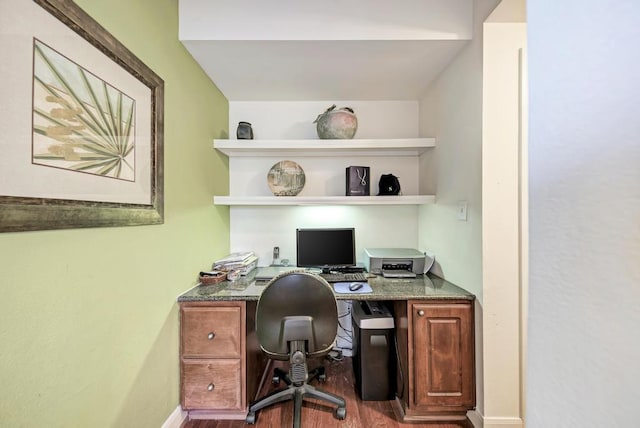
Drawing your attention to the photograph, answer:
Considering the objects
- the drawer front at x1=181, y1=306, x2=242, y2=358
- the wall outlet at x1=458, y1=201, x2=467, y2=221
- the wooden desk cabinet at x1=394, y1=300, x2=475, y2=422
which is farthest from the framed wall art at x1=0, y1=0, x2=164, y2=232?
the wall outlet at x1=458, y1=201, x2=467, y2=221

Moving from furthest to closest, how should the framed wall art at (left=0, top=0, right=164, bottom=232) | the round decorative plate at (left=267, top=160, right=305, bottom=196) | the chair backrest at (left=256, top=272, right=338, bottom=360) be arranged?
the round decorative plate at (left=267, top=160, right=305, bottom=196) → the chair backrest at (left=256, top=272, right=338, bottom=360) → the framed wall art at (left=0, top=0, right=164, bottom=232)

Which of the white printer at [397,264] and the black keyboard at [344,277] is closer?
the black keyboard at [344,277]

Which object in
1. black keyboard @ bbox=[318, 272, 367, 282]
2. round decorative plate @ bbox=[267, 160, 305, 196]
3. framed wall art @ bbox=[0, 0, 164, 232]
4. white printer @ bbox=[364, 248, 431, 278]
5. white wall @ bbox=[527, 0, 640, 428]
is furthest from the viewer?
round decorative plate @ bbox=[267, 160, 305, 196]

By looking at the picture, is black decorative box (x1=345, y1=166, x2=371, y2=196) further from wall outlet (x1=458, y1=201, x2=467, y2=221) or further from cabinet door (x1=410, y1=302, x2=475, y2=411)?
cabinet door (x1=410, y1=302, x2=475, y2=411)

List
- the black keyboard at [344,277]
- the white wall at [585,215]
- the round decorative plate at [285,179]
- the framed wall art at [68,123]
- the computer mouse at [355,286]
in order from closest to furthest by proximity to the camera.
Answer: the white wall at [585,215] → the framed wall art at [68,123] → the computer mouse at [355,286] → the black keyboard at [344,277] → the round decorative plate at [285,179]

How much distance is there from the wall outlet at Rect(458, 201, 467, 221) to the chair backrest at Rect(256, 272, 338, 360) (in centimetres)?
99

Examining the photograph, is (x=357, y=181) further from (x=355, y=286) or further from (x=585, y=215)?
(x=585, y=215)

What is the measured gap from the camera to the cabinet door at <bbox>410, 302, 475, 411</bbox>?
1437 mm

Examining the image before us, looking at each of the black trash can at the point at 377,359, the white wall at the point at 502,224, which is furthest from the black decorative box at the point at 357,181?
the black trash can at the point at 377,359

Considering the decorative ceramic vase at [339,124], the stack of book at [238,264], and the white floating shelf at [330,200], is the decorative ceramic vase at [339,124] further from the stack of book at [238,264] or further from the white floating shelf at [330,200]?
the stack of book at [238,264]

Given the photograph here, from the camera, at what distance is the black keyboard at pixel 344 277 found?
5.86 ft

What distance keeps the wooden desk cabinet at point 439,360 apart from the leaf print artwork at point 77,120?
170 cm

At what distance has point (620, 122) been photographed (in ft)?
1.12

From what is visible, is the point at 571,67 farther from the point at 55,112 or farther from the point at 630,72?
the point at 55,112
